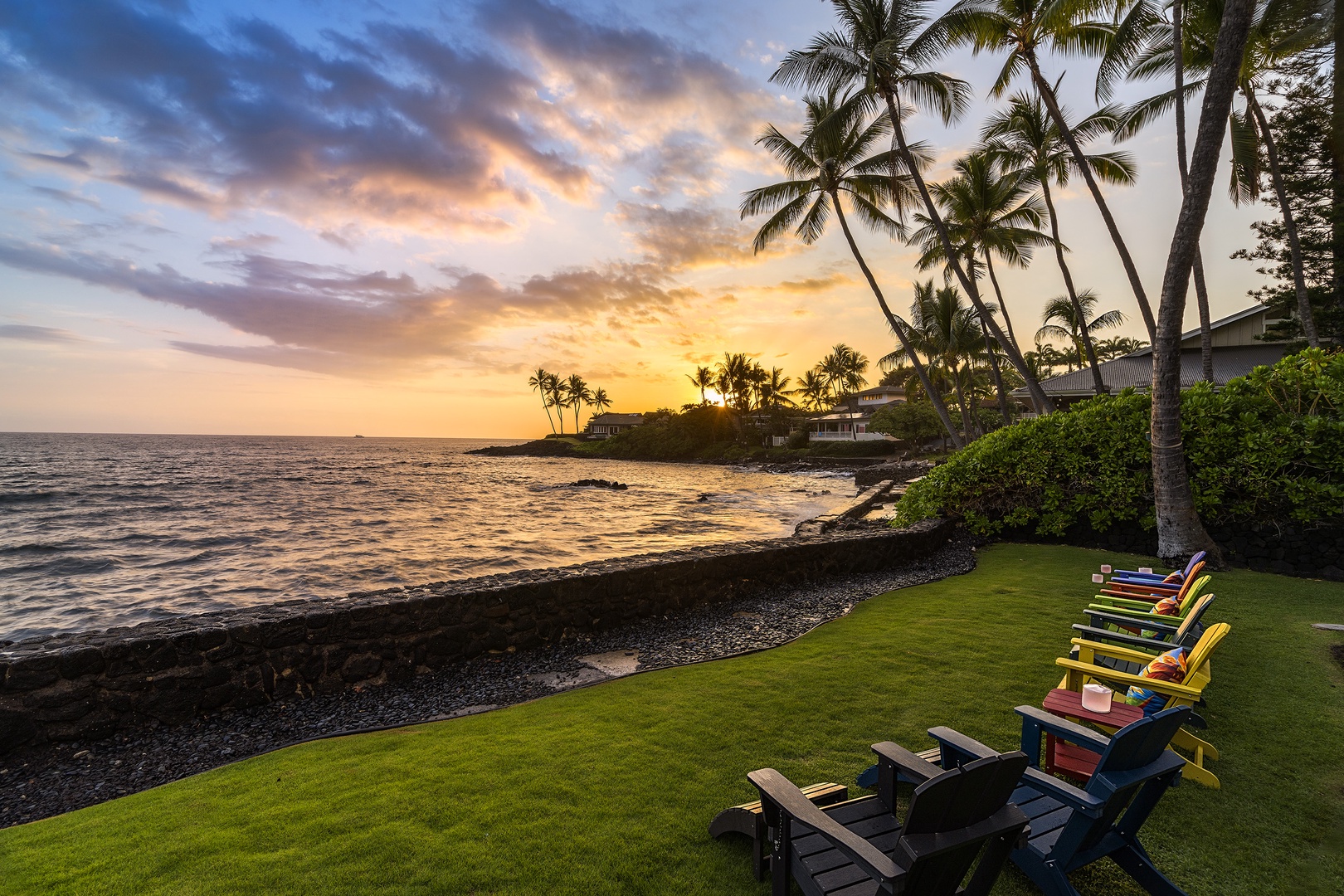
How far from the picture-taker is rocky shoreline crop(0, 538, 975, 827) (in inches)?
182

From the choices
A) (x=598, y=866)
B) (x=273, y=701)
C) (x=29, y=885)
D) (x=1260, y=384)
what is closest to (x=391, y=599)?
(x=273, y=701)

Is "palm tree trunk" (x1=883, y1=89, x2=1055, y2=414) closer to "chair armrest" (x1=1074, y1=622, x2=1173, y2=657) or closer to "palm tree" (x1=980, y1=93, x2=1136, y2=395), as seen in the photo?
"palm tree" (x1=980, y1=93, x2=1136, y2=395)

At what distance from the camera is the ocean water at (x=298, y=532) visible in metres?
12.5

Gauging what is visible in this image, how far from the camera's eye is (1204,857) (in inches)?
113

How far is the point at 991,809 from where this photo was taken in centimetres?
206

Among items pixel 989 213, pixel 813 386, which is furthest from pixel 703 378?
pixel 989 213

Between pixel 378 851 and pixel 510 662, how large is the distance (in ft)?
11.5

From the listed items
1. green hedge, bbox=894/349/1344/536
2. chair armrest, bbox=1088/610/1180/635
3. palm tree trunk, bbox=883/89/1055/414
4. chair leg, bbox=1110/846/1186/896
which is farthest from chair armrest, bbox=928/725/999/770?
palm tree trunk, bbox=883/89/1055/414

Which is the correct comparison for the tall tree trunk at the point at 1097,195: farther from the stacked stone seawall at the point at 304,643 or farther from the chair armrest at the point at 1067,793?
the chair armrest at the point at 1067,793

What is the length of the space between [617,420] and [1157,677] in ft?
354

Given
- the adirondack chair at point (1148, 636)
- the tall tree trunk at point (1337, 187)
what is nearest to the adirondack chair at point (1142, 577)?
the adirondack chair at point (1148, 636)

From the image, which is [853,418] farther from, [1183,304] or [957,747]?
[957,747]

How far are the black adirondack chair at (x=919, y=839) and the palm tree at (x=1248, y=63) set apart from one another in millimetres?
17318

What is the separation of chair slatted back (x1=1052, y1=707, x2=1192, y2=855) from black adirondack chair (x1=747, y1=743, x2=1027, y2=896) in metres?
0.25
